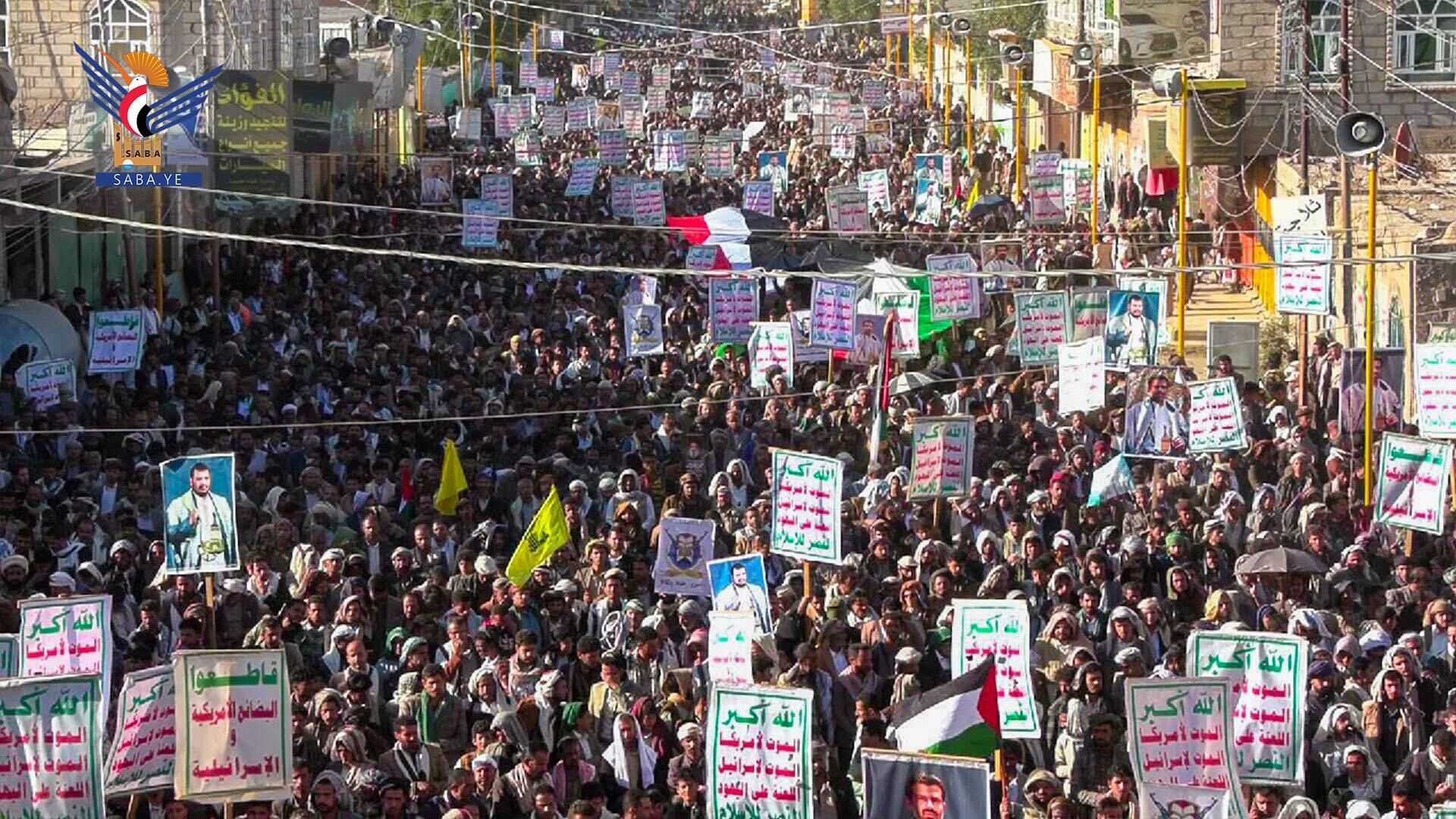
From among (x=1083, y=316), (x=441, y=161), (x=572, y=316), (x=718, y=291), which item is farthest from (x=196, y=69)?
(x=1083, y=316)

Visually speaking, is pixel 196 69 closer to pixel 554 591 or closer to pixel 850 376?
pixel 850 376

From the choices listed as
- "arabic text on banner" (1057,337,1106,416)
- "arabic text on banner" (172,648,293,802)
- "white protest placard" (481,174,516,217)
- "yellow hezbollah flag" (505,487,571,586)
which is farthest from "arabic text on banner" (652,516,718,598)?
"white protest placard" (481,174,516,217)

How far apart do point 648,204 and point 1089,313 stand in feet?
43.0

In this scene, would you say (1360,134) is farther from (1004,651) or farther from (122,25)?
(122,25)

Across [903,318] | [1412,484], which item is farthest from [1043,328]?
[1412,484]

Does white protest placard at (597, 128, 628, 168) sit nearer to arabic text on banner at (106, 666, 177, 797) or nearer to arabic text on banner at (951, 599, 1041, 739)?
arabic text on banner at (951, 599, 1041, 739)

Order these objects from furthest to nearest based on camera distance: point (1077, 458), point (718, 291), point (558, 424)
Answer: point (718, 291) → point (558, 424) → point (1077, 458)

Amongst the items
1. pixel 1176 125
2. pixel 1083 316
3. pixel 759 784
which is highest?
pixel 1176 125

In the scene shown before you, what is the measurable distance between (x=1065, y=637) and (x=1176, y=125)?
22740 mm

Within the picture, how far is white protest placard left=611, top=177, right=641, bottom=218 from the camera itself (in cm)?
3412

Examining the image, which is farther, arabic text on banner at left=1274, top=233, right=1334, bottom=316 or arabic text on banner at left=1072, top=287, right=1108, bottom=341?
arabic text on banner at left=1072, top=287, right=1108, bottom=341

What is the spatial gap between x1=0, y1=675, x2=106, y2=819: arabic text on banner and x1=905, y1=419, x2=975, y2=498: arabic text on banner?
7.56m

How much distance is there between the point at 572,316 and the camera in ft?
87.2

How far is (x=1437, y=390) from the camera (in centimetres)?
1686
